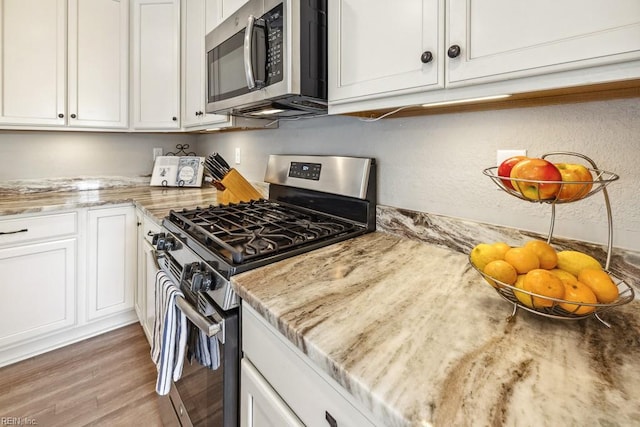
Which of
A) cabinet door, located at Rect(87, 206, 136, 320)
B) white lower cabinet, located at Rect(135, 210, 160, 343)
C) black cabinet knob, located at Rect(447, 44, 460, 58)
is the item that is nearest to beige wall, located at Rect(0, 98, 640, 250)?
black cabinet knob, located at Rect(447, 44, 460, 58)

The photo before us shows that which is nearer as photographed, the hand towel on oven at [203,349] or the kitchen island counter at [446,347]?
the kitchen island counter at [446,347]

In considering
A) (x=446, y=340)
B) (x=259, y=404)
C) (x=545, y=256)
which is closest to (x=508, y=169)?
(x=545, y=256)

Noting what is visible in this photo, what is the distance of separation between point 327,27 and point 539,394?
115 cm

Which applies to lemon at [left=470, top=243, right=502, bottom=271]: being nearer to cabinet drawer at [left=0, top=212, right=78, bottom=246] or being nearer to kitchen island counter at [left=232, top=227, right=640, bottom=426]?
kitchen island counter at [left=232, top=227, right=640, bottom=426]

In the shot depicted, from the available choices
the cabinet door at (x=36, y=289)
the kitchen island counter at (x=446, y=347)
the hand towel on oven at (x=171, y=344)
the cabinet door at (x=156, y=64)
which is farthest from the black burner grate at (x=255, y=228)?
the cabinet door at (x=156, y=64)

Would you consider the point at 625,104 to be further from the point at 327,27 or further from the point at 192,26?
the point at 192,26

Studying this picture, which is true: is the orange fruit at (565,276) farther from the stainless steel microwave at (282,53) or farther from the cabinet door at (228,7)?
the cabinet door at (228,7)

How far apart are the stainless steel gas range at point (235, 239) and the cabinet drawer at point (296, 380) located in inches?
3.8

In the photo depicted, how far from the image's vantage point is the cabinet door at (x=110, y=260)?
6.31ft

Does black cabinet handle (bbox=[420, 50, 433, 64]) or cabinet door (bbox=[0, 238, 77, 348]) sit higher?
black cabinet handle (bbox=[420, 50, 433, 64])

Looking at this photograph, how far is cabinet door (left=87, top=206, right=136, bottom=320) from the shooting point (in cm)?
192

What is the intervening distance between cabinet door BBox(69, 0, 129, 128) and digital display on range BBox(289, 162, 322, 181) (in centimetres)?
145

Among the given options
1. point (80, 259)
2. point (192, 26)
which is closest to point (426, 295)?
point (80, 259)

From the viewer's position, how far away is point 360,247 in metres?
1.10
